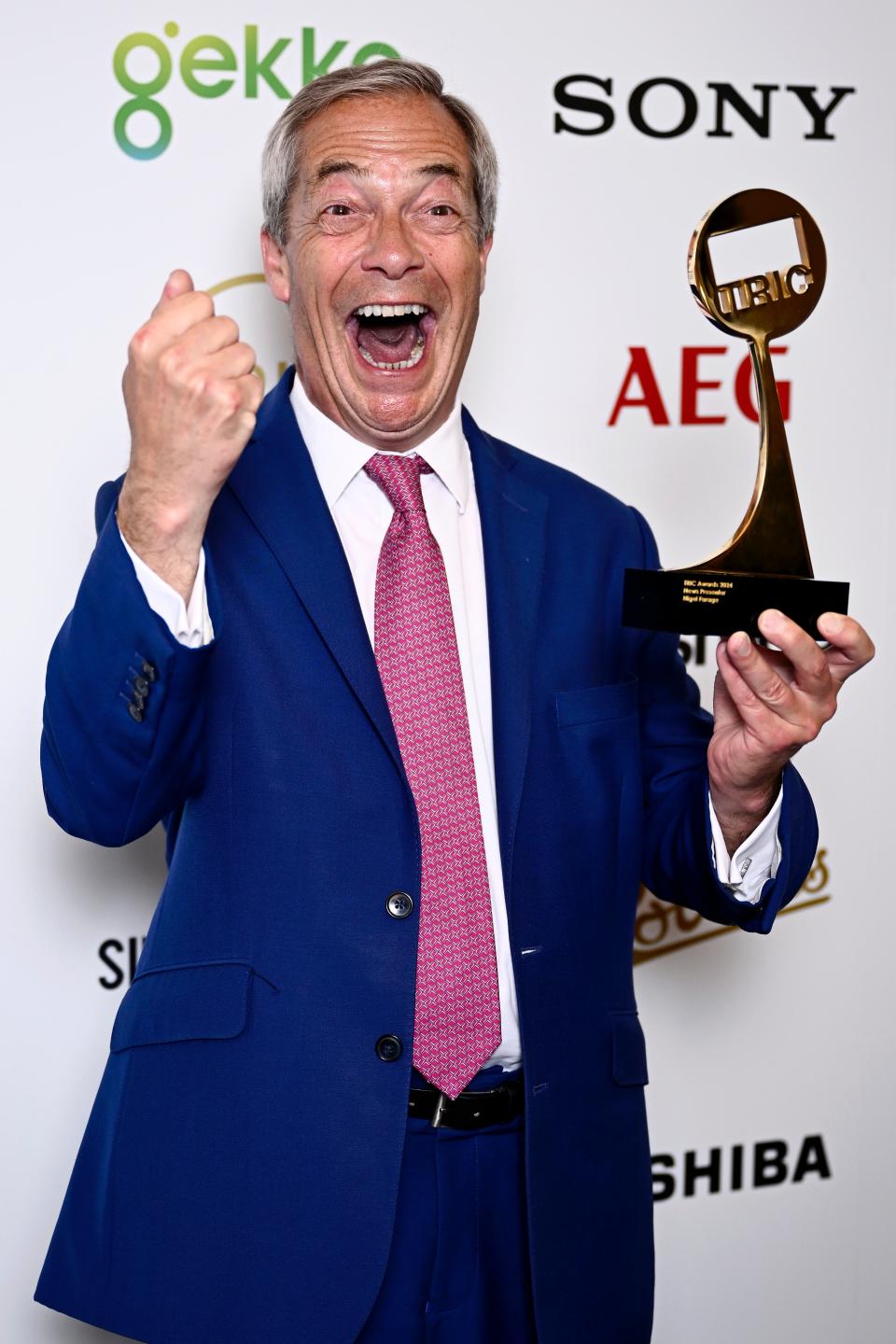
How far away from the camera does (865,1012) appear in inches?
93.2

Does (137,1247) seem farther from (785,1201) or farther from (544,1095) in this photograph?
(785,1201)

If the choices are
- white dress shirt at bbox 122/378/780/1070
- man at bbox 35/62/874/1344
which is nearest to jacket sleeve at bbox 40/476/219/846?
man at bbox 35/62/874/1344

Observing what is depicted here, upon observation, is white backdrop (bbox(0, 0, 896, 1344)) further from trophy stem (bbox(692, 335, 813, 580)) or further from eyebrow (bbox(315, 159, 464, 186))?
trophy stem (bbox(692, 335, 813, 580))

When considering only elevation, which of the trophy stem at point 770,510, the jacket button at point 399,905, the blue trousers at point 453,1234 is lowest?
the blue trousers at point 453,1234

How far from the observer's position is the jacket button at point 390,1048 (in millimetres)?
1391

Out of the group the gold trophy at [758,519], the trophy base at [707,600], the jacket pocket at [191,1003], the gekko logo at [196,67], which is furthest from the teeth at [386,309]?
the jacket pocket at [191,1003]

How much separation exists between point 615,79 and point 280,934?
126 cm

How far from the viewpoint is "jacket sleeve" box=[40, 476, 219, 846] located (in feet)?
4.05

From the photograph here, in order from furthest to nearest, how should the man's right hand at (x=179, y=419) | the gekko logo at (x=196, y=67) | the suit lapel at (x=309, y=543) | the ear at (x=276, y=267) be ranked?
1. the gekko logo at (x=196, y=67)
2. the ear at (x=276, y=267)
3. the suit lapel at (x=309, y=543)
4. the man's right hand at (x=179, y=419)

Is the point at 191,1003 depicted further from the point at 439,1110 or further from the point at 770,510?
the point at 770,510

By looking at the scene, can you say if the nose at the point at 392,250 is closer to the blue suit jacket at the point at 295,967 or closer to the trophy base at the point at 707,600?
the blue suit jacket at the point at 295,967

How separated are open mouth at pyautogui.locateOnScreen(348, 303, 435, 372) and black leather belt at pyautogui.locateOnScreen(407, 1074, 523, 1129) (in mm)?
689

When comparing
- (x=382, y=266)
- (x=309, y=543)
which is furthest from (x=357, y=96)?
(x=309, y=543)

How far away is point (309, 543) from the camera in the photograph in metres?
1.46
